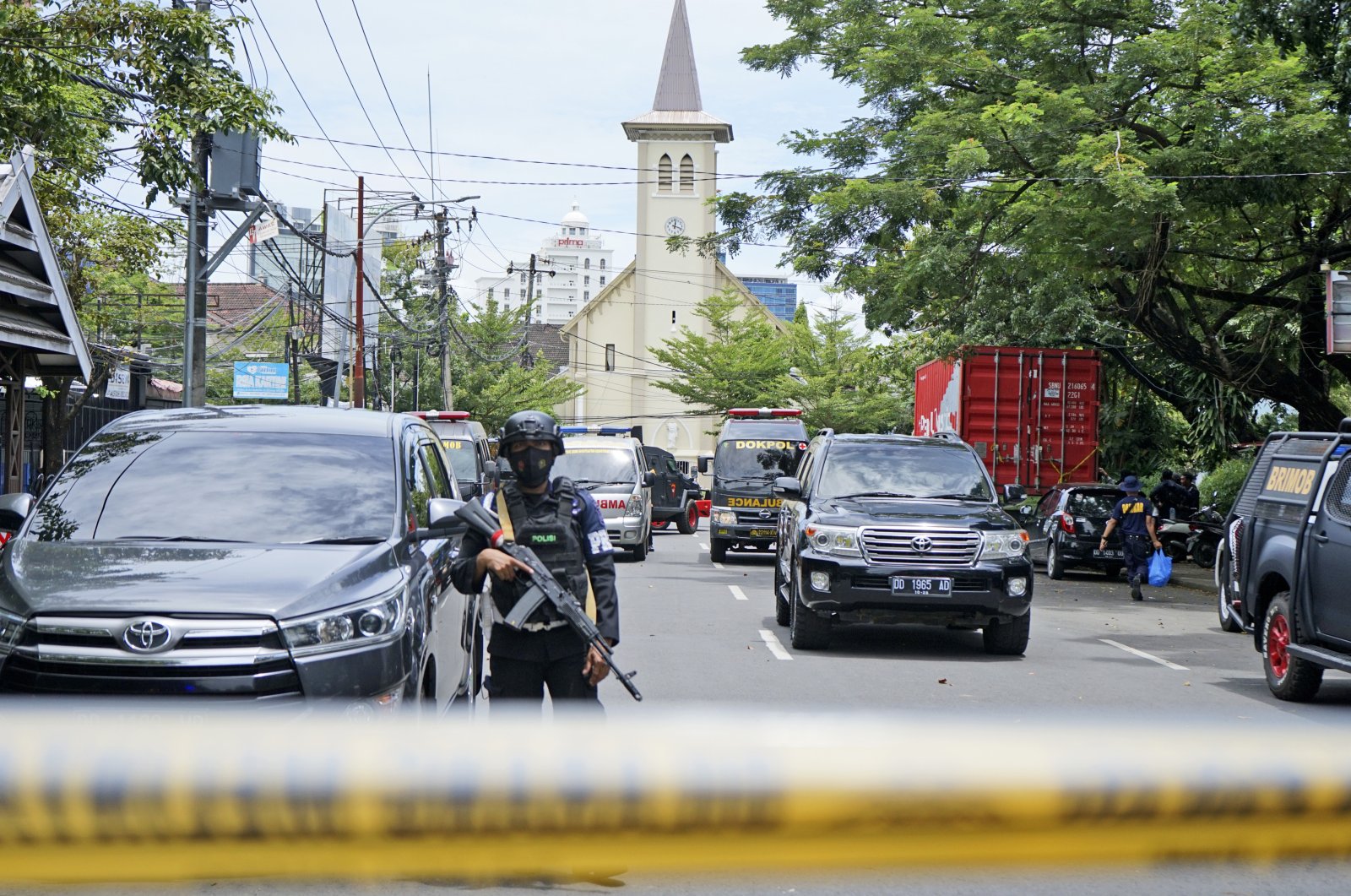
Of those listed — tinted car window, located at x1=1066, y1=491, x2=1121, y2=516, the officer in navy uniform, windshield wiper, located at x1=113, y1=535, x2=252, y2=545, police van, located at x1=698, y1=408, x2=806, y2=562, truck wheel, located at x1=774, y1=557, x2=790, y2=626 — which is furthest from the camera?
police van, located at x1=698, y1=408, x2=806, y2=562

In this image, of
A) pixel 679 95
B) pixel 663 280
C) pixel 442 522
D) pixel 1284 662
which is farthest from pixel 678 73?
pixel 442 522

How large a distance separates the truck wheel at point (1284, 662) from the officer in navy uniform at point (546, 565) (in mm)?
6290

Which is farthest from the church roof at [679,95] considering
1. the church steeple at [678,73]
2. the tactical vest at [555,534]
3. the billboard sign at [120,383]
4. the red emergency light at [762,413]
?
the tactical vest at [555,534]

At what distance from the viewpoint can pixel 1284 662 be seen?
34.2 ft

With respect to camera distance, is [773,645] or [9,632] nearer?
[9,632]

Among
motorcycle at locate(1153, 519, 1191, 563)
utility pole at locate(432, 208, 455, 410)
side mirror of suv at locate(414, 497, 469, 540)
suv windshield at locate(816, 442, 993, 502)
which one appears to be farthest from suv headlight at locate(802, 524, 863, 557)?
utility pole at locate(432, 208, 455, 410)

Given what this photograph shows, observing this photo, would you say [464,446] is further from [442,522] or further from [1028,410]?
[442,522]

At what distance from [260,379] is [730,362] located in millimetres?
20816

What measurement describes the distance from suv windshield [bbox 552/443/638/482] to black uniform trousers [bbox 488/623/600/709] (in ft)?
61.1

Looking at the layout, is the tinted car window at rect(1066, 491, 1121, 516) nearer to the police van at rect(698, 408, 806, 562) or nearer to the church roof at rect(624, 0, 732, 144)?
the police van at rect(698, 408, 806, 562)

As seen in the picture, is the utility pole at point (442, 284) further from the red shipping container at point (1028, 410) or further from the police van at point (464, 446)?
the red shipping container at point (1028, 410)

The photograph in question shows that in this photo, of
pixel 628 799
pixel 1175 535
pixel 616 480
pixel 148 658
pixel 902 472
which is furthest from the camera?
pixel 1175 535

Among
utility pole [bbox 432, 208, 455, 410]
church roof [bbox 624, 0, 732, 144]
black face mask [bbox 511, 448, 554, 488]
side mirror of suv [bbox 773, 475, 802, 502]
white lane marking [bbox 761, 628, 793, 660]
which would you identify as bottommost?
white lane marking [bbox 761, 628, 793, 660]

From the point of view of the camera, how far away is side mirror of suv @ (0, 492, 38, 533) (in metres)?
6.56
